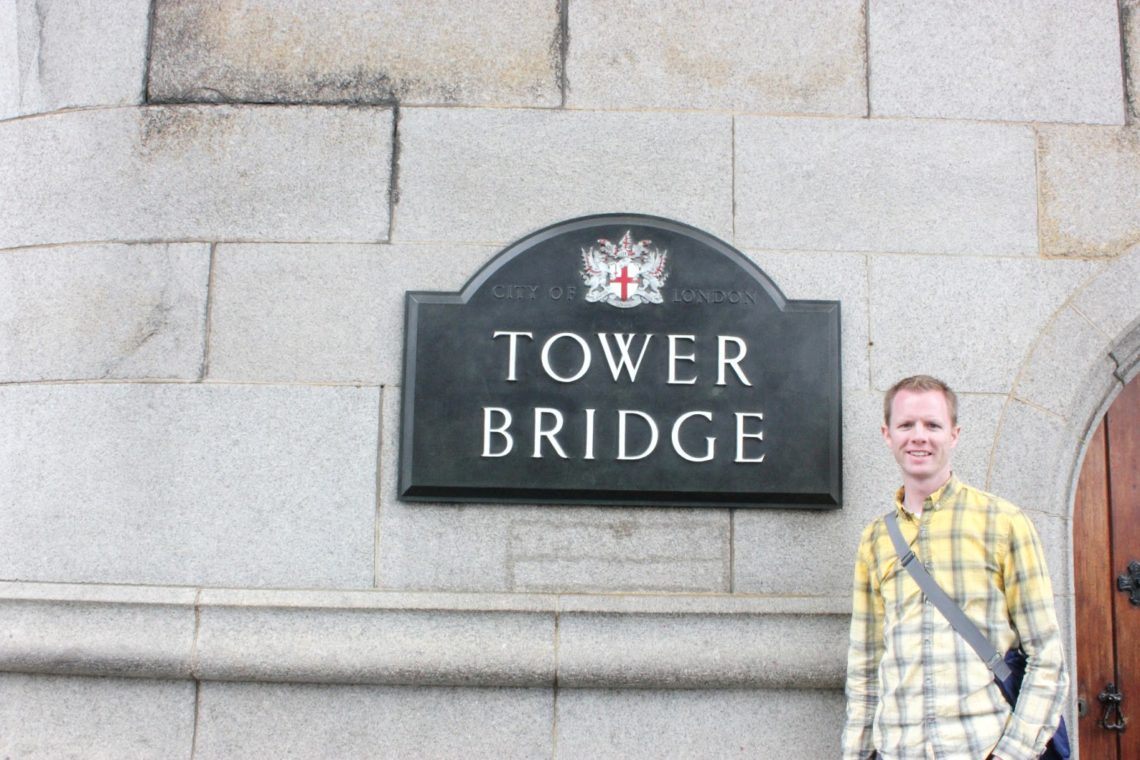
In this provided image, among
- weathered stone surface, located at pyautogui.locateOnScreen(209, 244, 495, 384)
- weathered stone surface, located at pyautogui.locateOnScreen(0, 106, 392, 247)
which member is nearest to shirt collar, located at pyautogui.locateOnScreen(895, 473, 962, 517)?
weathered stone surface, located at pyautogui.locateOnScreen(209, 244, 495, 384)

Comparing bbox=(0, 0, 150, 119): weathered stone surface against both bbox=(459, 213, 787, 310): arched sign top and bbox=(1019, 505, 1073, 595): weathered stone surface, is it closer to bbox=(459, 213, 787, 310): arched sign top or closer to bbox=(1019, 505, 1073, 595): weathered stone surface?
bbox=(459, 213, 787, 310): arched sign top

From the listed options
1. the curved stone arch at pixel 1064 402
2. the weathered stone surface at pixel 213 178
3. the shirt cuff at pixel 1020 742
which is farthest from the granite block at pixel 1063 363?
the weathered stone surface at pixel 213 178

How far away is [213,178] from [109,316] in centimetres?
69

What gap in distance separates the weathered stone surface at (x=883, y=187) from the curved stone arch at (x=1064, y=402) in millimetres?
361

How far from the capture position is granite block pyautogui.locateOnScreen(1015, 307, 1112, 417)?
3988 mm

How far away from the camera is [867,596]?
3.26 m

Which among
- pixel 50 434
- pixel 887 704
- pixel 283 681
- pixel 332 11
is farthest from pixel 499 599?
pixel 332 11

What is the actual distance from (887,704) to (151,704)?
2595 mm

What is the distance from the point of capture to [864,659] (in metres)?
3.24

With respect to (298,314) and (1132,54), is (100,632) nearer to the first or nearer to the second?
(298,314)

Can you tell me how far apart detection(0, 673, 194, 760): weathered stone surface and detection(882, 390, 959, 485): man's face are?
2.65 m

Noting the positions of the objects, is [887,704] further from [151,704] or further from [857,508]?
[151,704]

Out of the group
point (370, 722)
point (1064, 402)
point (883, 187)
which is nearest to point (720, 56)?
point (883, 187)

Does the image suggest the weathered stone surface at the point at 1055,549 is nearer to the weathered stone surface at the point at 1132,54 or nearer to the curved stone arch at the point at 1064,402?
the curved stone arch at the point at 1064,402
